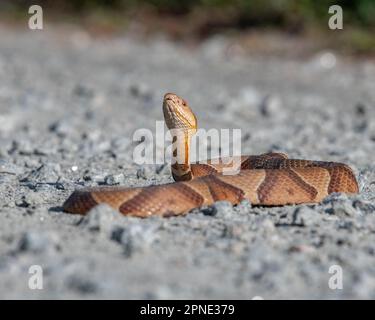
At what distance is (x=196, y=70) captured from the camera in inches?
600

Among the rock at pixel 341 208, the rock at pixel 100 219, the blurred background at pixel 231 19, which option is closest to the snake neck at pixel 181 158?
the rock at pixel 341 208

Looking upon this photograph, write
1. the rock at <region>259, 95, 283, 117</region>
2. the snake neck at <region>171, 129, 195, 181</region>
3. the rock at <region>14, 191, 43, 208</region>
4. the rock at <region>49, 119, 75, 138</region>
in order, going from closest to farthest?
the rock at <region>14, 191, 43, 208</region> < the snake neck at <region>171, 129, 195, 181</region> < the rock at <region>49, 119, 75, 138</region> < the rock at <region>259, 95, 283, 117</region>

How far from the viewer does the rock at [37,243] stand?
4.66 meters

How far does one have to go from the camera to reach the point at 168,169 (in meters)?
7.68

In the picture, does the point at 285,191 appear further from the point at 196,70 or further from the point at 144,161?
the point at 196,70

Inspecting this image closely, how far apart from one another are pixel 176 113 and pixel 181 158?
0.37 meters

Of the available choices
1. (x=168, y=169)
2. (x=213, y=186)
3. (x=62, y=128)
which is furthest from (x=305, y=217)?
(x=62, y=128)

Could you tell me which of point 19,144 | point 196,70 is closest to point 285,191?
point 19,144

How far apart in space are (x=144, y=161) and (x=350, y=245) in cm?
352

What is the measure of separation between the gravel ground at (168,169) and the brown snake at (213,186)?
0.40ft

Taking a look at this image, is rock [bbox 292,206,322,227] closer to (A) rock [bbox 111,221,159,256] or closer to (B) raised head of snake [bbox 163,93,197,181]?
(A) rock [bbox 111,221,159,256]

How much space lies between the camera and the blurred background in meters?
16.2

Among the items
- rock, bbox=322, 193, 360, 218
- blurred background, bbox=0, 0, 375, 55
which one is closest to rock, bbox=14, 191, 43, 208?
rock, bbox=322, 193, 360, 218

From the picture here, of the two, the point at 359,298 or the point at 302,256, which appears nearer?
the point at 359,298
